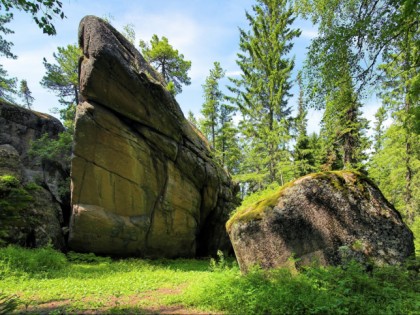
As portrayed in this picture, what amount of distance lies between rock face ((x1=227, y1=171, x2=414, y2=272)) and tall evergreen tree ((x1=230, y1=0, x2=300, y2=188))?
24.0ft

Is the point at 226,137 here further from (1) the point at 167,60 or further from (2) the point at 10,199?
(2) the point at 10,199

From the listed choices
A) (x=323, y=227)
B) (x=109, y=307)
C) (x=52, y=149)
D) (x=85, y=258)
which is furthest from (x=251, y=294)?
(x=52, y=149)

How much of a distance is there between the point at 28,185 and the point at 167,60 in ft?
63.1

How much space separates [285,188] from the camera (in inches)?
322

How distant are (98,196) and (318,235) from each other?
1044 centimetres

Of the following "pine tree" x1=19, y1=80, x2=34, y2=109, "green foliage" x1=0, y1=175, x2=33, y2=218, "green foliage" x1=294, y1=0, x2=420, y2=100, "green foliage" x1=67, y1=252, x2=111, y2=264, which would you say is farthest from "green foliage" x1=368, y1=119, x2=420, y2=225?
"pine tree" x1=19, y1=80, x2=34, y2=109

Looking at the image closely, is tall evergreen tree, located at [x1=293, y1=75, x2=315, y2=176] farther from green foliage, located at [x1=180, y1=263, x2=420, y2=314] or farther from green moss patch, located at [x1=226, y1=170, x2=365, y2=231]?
green foliage, located at [x1=180, y1=263, x2=420, y2=314]

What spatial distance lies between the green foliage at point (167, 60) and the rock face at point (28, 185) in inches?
459

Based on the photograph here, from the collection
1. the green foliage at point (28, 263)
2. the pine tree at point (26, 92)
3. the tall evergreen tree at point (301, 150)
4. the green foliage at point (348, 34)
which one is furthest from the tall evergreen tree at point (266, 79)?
the pine tree at point (26, 92)

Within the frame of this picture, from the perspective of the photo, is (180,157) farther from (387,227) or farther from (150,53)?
(150,53)

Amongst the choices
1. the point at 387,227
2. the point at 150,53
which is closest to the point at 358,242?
the point at 387,227

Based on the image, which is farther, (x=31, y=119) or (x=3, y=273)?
(x=31, y=119)

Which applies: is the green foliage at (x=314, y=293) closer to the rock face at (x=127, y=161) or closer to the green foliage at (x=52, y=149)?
the rock face at (x=127, y=161)

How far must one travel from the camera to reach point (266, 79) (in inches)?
659
